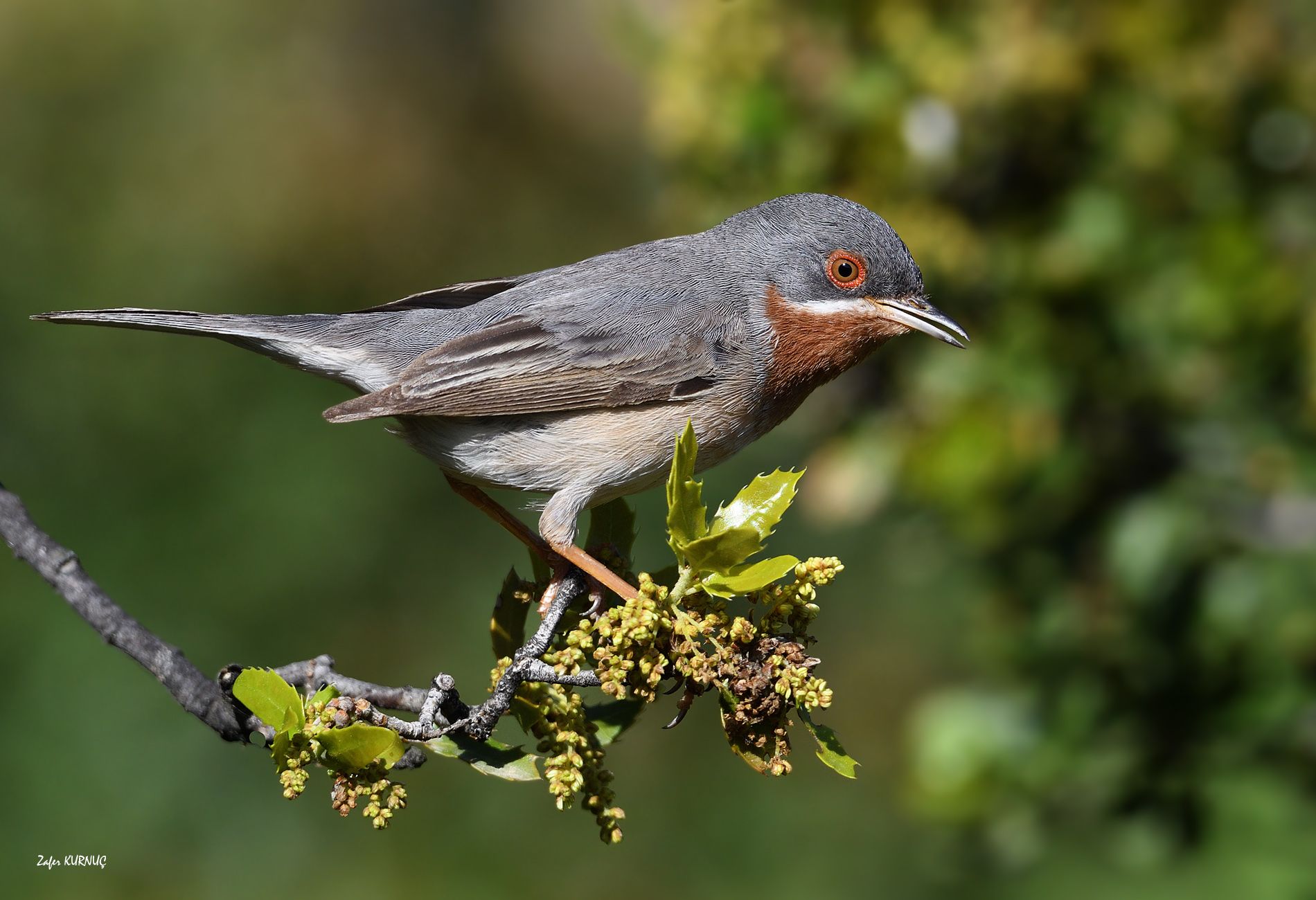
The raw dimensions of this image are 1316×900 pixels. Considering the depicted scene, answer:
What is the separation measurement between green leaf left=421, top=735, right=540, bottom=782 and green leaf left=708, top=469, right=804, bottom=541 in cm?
60

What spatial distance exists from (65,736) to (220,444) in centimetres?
219

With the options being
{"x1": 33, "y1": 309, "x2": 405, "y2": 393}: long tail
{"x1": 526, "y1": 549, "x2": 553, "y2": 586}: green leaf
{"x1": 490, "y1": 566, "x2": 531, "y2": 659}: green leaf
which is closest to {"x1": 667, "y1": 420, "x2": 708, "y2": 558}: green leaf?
{"x1": 490, "y1": 566, "x2": 531, "y2": 659}: green leaf

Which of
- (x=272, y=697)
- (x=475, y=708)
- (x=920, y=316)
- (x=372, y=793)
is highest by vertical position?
(x=920, y=316)

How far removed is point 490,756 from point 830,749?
26.5 inches

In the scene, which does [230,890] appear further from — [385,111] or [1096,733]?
[385,111]

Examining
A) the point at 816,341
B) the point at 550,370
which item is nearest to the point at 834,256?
the point at 816,341

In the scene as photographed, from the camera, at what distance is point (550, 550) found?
10.8ft

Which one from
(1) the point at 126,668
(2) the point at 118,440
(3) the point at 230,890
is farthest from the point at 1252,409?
(2) the point at 118,440

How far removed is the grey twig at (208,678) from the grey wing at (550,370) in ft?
3.91

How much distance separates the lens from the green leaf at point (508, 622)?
101 inches

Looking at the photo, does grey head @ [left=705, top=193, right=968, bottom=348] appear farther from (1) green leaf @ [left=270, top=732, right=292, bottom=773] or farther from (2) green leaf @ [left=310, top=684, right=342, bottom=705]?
(1) green leaf @ [left=270, top=732, right=292, bottom=773]

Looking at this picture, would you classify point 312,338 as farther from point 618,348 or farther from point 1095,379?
point 1095,379

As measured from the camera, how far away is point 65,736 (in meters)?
6.21

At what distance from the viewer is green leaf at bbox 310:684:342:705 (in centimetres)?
201
